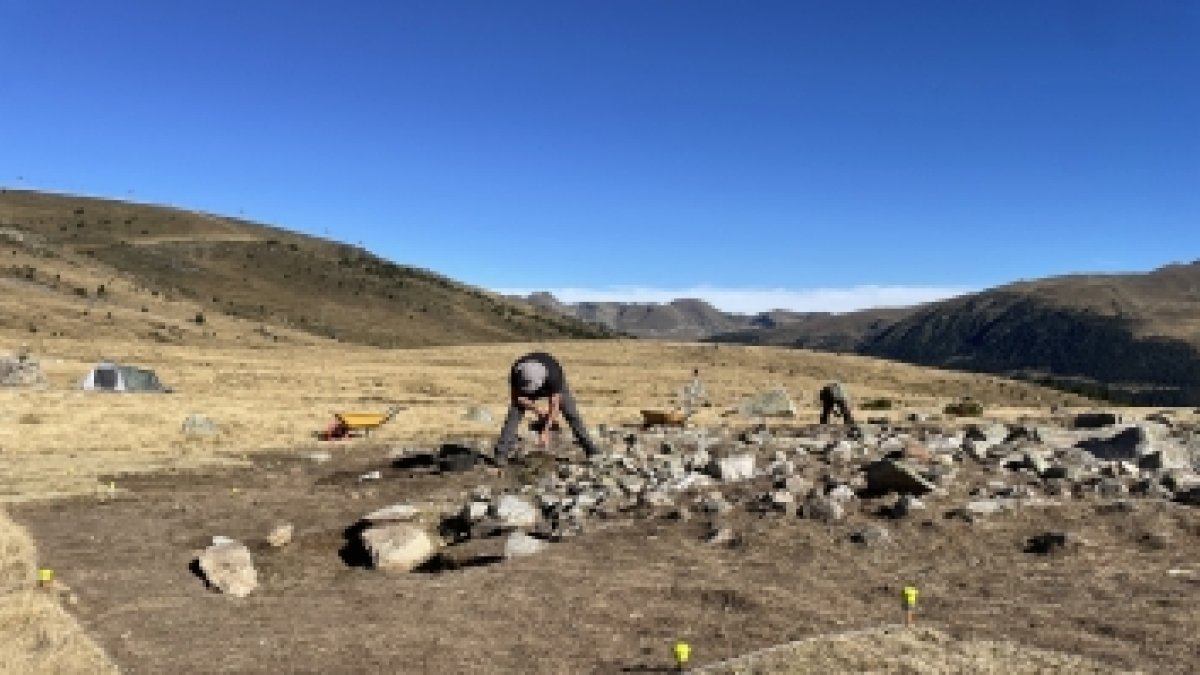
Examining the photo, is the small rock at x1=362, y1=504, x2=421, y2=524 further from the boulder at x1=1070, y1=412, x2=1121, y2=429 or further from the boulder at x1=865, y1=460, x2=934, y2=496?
the boulder at x1=1070, y1=412, x2=1121, y2=429

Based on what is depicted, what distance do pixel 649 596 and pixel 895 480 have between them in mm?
5762

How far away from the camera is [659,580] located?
44.0 ft

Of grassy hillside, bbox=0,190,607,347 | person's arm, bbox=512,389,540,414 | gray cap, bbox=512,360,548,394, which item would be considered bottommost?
person's arm, bbox=512,389,540,414

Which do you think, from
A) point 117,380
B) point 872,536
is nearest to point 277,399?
point 117,380

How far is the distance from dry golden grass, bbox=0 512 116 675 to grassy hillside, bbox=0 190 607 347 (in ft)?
240

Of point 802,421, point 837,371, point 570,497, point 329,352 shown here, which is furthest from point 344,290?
point 570,497

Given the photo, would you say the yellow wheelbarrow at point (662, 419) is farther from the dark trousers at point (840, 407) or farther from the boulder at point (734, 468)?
the boulder at point (734, 468)

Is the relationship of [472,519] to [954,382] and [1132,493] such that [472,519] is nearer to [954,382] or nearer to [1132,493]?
[1132,493]

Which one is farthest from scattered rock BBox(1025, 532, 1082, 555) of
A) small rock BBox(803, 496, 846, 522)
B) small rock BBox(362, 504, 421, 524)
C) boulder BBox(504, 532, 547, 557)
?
small rock BBox(362, 504, 421, 524)

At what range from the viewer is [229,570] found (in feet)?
48.7

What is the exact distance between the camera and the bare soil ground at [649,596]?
1088 centimetres

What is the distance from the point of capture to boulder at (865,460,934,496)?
53.6 feet

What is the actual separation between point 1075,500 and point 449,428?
24.7 meters

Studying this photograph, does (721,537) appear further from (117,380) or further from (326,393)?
(326,393)
